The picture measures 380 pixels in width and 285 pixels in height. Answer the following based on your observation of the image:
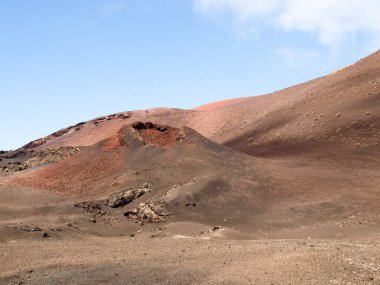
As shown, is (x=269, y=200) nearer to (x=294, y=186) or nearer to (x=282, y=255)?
(x=294, y=186)

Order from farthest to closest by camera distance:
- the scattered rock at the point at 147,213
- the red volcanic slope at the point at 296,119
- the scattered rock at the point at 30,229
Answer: the red volcanic slope at the point at 296,119, the scattered rock at the point at 147,213, the scattered rock at the point at 30,229

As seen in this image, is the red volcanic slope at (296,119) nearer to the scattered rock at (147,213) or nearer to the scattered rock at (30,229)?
the scattered rock at (147,213)

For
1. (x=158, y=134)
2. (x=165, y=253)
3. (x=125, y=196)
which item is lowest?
(x=165, y=253)

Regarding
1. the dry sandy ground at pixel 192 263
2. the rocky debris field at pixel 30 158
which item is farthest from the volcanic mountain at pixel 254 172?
the dry sandy ground at pixel 192 263

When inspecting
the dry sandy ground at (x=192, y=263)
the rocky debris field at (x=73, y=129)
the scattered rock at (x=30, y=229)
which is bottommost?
the dry sandy ground at (x=192, y=263)

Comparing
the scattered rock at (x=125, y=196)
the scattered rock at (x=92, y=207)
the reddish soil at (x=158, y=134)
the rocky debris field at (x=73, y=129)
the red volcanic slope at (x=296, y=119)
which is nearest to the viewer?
the scattered rock at (x=92, y=207)

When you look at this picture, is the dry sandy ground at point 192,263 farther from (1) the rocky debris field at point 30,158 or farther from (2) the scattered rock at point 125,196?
(1) the rocky debris field at point 30,158

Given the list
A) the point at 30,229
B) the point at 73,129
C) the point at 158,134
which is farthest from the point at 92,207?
the point at 73,129

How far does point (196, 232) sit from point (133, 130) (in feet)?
53.7

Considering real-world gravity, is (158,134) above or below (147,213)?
above

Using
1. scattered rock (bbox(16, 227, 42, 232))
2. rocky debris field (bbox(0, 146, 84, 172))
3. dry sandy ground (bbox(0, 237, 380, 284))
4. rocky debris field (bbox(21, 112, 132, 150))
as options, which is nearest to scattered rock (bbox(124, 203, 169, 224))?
dry sandy ground (bbox(0, 237, 380, 284))

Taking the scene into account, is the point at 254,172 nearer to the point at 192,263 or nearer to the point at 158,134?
the point at 158,134

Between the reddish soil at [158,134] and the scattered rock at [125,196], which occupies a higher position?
the reddish soil at [158,134]

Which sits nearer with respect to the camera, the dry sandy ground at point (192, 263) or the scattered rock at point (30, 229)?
the dry sandy ground at point (192, 263)
